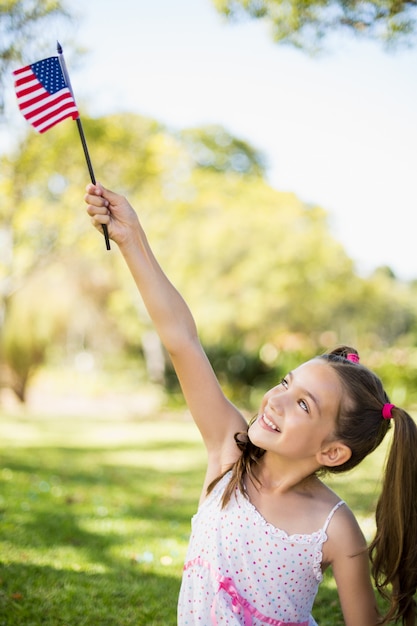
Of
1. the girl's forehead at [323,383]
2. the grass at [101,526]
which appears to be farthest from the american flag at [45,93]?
the grass at [101,526]

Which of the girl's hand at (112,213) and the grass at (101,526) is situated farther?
the grass at (101,526)

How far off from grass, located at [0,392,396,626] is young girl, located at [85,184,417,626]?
1.02m

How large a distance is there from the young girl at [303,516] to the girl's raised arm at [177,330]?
5 cm

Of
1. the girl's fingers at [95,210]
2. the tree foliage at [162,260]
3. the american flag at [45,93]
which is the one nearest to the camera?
the girl's fingers at [95,210]

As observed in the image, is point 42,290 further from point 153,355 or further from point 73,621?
point 73,621

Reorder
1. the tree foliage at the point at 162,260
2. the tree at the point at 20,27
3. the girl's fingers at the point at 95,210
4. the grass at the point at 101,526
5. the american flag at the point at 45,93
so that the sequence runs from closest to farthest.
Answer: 1. the girl's fingers at the point at 95,210
2. the american flag at the point at 45,93
3. the grass at the point at 101,526
4. the tree at the point at 20,27
5. the tree foliage at the point at 162,260

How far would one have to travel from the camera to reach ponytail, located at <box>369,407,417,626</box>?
6.11ft

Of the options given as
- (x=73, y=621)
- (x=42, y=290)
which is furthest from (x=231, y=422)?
(x=42, y=290)

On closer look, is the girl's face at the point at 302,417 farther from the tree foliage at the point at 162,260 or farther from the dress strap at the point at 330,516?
the tree foliage at the point at 162,260

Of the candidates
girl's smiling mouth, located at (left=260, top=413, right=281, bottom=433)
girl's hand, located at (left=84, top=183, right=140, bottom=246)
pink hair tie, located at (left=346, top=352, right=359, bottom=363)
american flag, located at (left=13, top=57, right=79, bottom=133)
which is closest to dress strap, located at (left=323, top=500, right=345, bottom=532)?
girl's smiling mouth, located at (left=260, top=413, right=281, bottom=433)

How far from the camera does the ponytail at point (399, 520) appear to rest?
1.86 m

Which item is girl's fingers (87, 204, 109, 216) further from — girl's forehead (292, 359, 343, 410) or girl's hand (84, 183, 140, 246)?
girl's forehead (292, 359, 343, 410)

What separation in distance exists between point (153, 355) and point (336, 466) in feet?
58.9

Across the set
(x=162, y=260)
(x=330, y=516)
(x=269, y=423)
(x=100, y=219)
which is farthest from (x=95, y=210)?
(x=162, y=260)
